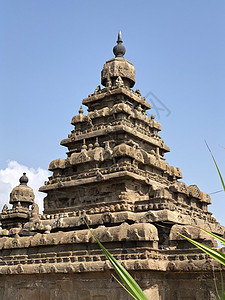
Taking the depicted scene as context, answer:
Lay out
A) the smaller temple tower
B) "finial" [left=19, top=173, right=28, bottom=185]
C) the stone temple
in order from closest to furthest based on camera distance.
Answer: the stone temple < the smaller temple tower < "finial" [left=19, top=173, right=28, bottom=185]

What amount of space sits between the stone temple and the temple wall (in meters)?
0.04

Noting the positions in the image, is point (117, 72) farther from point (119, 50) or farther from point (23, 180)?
point (23, 180)

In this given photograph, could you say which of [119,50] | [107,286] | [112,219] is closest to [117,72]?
[119,50]

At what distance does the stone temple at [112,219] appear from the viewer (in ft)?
52.4

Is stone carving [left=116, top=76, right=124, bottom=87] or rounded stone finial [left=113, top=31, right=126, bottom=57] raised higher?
rounded stone finial [left=113, top=31, right=126, bottom=57]

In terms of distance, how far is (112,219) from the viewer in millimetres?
18750

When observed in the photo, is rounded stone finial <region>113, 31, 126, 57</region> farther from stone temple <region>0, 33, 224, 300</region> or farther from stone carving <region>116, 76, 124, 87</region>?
stone carving <region>116, 76, 124, 87</region>

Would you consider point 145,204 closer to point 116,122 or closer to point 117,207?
point 117,207

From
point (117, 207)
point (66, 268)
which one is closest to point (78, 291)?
point (66, 268)

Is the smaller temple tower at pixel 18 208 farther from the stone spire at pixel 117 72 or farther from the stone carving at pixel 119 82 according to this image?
the stone carving at pixel 119 82

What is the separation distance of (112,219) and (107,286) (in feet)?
11.7

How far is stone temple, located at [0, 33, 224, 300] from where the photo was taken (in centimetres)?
1596

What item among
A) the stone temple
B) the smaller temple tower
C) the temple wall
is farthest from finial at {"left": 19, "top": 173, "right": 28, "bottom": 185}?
the temple wall

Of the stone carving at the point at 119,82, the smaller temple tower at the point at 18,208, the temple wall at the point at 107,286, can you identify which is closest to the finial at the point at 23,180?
the smaller temple tower at the point at 18,208
